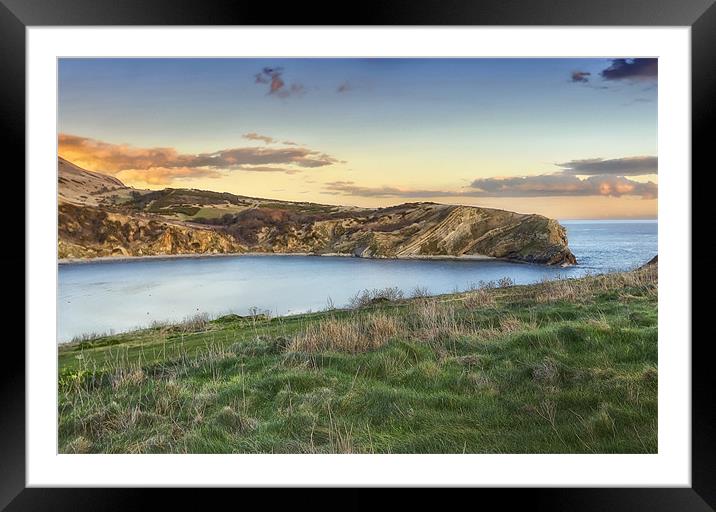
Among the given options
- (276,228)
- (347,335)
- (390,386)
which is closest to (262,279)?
(276,228)

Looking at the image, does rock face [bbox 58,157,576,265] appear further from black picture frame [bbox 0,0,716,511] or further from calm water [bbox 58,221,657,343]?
black picture frame [bbox 0,0,716,511]

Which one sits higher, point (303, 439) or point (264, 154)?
point (264, 154)

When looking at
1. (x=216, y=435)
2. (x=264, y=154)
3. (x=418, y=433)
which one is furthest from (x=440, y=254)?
(x=216, y=435)

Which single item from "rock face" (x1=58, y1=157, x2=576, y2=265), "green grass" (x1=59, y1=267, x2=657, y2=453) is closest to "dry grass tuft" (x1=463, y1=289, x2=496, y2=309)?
"green grass" (x1=59, y1=267, x2=657, y2=453)
